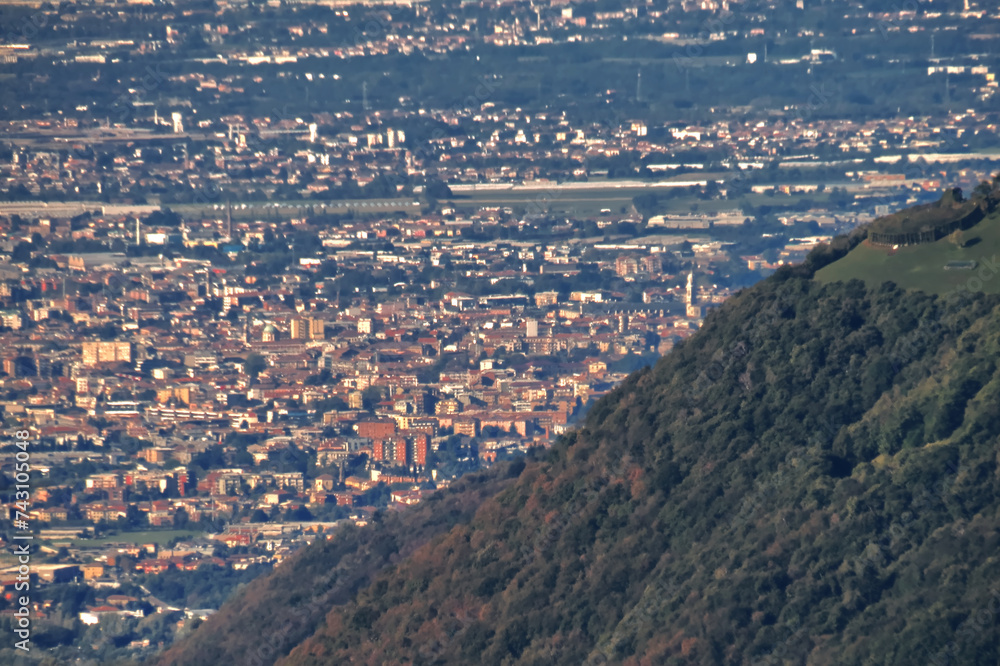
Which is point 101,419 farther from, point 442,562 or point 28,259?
point 442,562

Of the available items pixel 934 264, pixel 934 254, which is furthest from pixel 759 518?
pixel 934 254

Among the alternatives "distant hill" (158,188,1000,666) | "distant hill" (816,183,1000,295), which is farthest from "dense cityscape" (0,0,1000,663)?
"distant hill" (816,183,1000,295)

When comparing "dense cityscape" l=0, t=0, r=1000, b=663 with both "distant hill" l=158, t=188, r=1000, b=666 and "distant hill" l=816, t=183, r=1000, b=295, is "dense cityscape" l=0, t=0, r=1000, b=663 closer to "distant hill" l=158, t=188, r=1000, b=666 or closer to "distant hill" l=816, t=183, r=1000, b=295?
"distant hill" l=158, t=188, r=1000, b=666

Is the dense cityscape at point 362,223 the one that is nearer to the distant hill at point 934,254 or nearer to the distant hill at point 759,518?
the distant hill at point 759,518

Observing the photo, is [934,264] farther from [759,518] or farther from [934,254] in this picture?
[759,518]

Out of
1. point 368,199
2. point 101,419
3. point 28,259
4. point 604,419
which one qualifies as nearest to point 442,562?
point 604,419


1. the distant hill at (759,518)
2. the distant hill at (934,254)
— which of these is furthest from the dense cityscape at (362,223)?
the distant hill at (934,254)

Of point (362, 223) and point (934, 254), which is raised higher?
point (934, 254)
